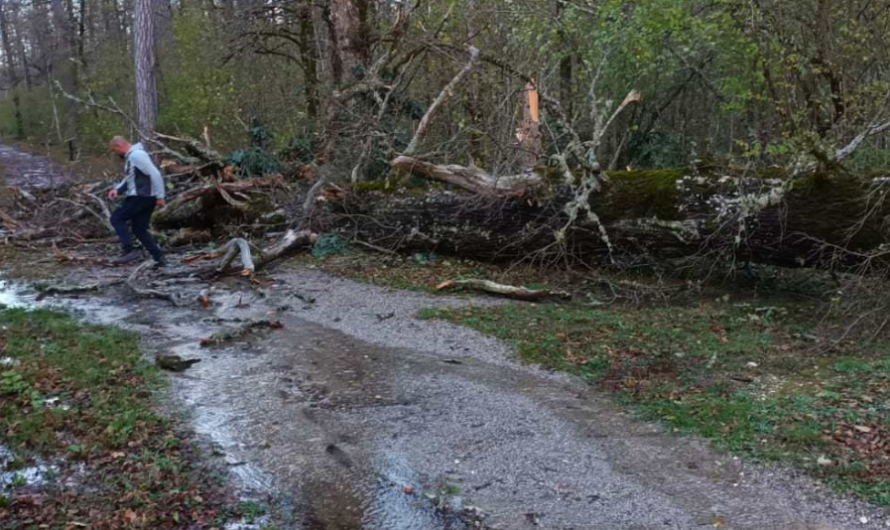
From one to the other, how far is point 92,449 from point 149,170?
20.8ft

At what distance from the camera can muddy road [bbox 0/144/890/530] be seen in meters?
3.92

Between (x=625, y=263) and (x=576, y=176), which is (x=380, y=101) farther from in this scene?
(x=625, y=263)

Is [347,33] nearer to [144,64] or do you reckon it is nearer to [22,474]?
[144,64]

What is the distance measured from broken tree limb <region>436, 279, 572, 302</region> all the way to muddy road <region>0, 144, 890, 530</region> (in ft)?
4.60

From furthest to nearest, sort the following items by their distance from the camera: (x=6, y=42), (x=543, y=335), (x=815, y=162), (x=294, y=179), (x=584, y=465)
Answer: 1. (x=6, y=42)
2. (x=294, y=179)
3. (x=815, y=162)
4. (x=543, y=335)
5. (x=584, y=465)

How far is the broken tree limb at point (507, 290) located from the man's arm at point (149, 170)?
4.18m

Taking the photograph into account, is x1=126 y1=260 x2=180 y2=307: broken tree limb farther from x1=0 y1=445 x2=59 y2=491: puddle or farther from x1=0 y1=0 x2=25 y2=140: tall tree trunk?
x1=0 y1=0 x2=25 y2=140: tall tree trunk

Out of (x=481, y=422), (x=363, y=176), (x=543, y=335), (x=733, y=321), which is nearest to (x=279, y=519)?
(x=481, y=422)

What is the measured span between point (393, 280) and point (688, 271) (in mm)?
3727

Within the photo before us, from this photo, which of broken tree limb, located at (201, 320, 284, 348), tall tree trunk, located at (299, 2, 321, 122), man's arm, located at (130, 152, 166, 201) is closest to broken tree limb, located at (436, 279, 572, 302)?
broken tree limb, located at (201, 320, 284, 348)

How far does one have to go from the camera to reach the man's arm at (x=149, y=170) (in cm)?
998

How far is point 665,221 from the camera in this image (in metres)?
8.88

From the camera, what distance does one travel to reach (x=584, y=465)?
448cm

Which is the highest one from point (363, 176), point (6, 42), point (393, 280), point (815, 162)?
point (6, 42)
